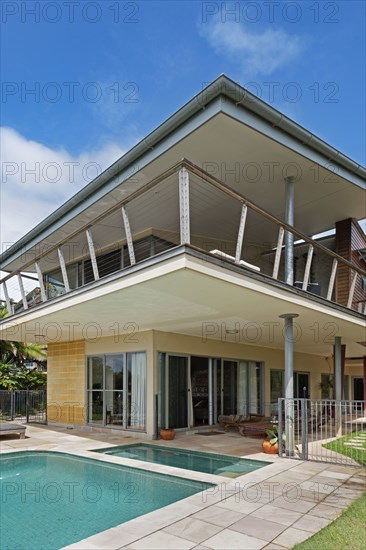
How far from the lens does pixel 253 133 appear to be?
7.94 metres

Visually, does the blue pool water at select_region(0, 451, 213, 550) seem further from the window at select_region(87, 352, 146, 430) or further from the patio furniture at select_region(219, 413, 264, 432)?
the patio furniture at select_region(219, 413, 264, 432)

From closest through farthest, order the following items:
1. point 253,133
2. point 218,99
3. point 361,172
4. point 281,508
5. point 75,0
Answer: point 281,508, point 218,99, point 253,133, point 75,0, point 361,172

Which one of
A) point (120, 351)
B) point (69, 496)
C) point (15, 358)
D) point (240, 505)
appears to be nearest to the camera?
point (240, 505)

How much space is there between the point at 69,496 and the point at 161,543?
10.4 feet

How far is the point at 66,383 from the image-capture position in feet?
53.4

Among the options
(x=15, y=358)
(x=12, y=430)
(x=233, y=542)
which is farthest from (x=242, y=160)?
(x=15, y=358)

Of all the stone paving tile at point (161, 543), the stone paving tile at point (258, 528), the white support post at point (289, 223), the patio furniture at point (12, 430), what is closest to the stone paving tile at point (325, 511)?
the stone paving tile at point (258, 528)

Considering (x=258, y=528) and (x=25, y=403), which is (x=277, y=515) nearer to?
(x=258, y=528)

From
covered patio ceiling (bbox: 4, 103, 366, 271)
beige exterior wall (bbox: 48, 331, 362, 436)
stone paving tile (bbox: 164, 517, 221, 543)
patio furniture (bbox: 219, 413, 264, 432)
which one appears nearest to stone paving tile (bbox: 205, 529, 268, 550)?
stone paving tile (bbox: 164, 517, 221, 543)

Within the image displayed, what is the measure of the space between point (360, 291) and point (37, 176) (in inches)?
390

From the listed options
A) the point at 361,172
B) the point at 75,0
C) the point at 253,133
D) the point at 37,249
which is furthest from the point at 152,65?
the point at 37,249

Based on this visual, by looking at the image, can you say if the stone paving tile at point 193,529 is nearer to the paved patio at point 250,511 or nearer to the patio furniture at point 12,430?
the paved patio at point 250,511

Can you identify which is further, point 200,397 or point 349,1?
point 200,397

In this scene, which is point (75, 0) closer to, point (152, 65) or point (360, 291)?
point (152, 65)
